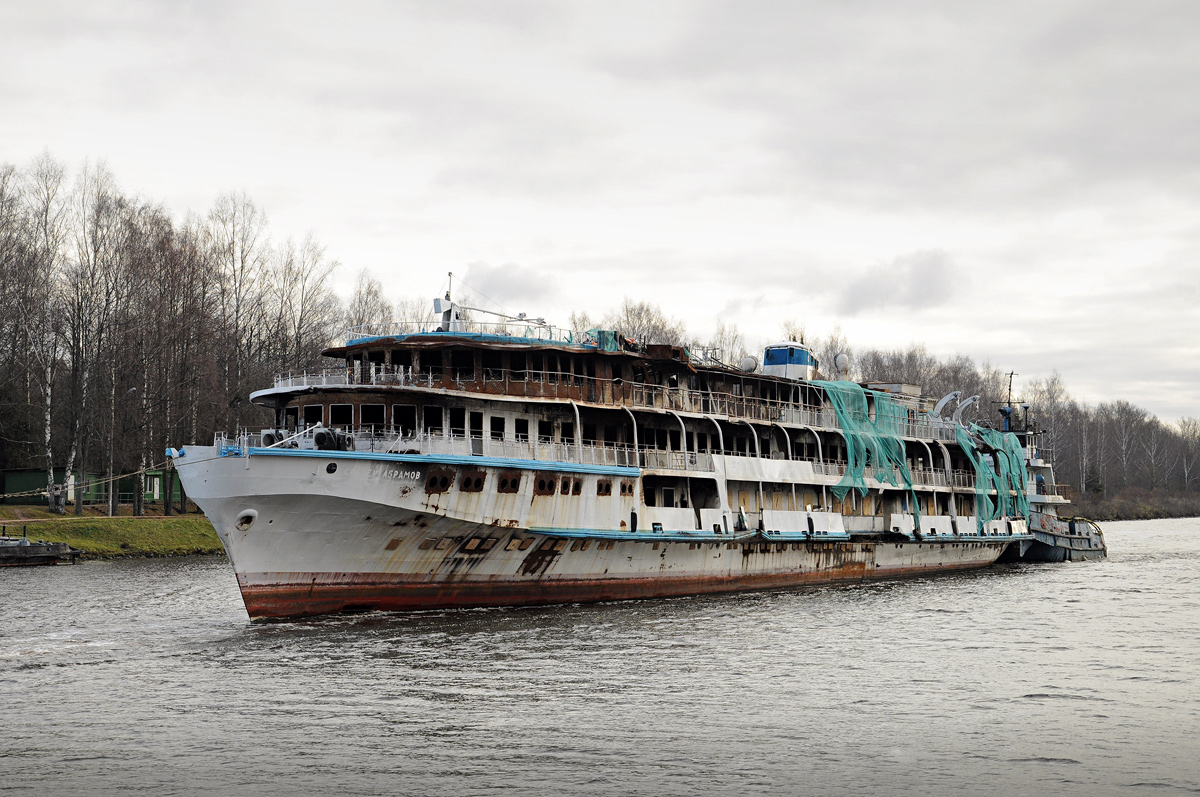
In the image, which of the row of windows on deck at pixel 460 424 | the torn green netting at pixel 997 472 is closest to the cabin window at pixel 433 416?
the row of windows on deck at pixel 460 424

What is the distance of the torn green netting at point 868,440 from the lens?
48.5 meters

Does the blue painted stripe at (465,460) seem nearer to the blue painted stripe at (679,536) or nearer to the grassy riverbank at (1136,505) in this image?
the blue painted stripe at (679,536)

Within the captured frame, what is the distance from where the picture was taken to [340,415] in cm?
3416

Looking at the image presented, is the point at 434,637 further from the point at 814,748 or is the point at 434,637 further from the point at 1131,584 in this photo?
the point at 1131,584

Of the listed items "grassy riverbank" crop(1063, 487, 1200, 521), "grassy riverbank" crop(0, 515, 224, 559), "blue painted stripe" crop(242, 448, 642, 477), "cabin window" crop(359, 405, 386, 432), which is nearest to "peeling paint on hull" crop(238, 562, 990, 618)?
"blue painted stripe" crop(242, 448, 642, 477)

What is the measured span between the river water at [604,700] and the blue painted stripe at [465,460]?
14.9 ft

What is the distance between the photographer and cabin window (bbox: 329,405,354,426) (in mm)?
34062

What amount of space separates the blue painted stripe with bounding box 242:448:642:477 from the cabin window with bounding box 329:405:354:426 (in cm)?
269

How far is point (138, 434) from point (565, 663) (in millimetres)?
47432

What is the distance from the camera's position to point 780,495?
45312 millimetres

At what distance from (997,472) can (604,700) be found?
143 feet

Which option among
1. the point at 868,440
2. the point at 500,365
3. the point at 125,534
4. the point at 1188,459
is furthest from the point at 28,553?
the point at 1188,459

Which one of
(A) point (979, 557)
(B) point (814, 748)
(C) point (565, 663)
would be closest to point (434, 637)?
(C) point (565, 663)

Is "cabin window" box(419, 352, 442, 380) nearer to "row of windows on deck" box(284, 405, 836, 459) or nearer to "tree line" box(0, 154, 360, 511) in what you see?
"row of windows on deck" box(284, 405, 836, 459)
